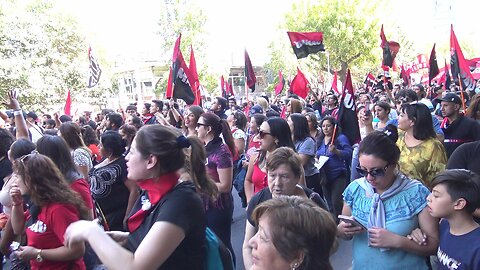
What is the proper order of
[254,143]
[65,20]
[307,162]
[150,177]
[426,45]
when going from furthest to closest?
1. [426,45]
2. [65,20]
3. [254,143]
4. [307,162]
5. [150,177]

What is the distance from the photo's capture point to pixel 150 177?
2.10 metres

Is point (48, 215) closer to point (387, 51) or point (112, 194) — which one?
point (112, 194)

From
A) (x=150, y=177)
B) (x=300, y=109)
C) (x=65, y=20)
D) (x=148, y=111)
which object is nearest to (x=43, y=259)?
(x=150, y=177)

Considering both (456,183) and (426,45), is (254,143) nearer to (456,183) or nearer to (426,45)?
(456,183)

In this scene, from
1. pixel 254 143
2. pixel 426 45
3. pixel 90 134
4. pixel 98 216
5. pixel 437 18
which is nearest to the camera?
pixel 98 216

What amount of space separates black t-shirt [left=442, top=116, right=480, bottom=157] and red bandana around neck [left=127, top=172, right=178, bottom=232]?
4153 mm

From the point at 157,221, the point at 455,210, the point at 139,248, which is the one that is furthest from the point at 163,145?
the point at 455,210

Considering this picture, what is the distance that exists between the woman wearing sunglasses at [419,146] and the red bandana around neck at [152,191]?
253 cm

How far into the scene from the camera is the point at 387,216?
257cm

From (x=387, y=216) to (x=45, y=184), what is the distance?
2.08 metres

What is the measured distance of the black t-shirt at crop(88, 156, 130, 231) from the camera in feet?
13.1

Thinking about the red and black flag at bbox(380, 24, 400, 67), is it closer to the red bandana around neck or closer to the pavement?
the pavement

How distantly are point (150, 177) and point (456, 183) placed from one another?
5.48 feet

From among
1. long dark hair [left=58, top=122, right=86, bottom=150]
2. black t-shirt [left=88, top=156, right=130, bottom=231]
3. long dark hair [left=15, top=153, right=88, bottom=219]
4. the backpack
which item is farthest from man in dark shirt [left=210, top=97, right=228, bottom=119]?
the backpack
